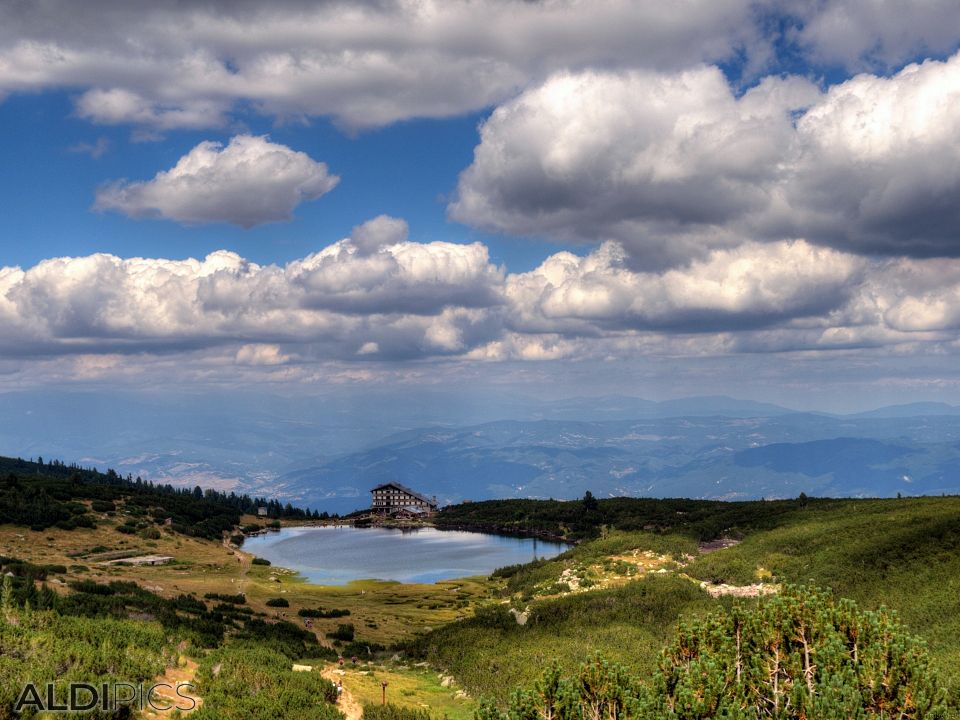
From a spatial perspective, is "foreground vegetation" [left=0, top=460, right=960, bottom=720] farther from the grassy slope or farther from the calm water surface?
the calm water surface

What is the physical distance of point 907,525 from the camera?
5594 centimetres

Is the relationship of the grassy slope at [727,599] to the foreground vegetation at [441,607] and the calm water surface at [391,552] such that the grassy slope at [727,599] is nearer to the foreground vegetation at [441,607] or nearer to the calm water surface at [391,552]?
the foreground vegetation at [441,607]

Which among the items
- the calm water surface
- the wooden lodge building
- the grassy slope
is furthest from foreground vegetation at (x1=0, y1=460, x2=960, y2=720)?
the wooden lodge building

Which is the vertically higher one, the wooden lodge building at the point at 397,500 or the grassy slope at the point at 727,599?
the grassy slope at the point at 727,599

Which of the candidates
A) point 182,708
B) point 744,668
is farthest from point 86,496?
point 744,668

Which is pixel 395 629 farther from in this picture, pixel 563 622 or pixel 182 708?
pixel 182 708

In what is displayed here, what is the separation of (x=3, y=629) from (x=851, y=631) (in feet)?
97.6

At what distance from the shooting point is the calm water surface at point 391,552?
9006 centimetres

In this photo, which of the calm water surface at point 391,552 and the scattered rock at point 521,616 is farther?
the calm water surface at point 391,552

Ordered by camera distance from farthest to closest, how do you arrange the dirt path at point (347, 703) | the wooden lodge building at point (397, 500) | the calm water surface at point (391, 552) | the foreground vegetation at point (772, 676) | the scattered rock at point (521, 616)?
the wooden lodge building at point (397, 500) → the calm water surface at point (391, 552) → the scattered rock at point (521, 616) → the dirt path at point (347, 703) → the foreground vegetation at point (772, 676)

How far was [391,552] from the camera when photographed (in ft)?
348

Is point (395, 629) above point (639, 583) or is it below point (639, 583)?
below

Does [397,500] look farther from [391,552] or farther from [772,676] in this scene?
[772,676]

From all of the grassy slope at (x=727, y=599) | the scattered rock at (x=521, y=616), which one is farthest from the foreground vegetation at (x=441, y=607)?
the scattered rock at (x=521, y=616)
